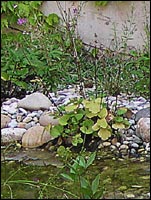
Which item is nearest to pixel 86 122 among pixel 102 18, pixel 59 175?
pixel 59 175

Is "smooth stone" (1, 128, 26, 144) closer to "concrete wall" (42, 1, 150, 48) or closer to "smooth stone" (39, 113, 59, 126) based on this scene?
"smooth stone" (39, 113, 59, 126)

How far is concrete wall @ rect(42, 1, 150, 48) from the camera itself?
570cm

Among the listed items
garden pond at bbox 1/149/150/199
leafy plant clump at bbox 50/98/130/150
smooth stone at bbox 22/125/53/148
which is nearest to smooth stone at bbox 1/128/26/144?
smooth stone at bbox 22/125/53/148

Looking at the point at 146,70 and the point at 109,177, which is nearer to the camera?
the point at 109,177

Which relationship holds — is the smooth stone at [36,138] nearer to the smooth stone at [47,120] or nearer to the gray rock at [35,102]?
the smooth stone at [47,120]

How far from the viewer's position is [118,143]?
353cm

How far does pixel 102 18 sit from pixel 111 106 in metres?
2.25

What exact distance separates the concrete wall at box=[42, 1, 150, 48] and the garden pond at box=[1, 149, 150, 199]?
99.9 inches

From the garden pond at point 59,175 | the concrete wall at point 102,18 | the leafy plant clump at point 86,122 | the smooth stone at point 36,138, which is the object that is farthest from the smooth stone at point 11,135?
the concrete wall at point 102,18

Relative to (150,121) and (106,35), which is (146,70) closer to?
(150,121)

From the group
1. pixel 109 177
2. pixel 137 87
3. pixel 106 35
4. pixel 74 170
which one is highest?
pixel 106 35

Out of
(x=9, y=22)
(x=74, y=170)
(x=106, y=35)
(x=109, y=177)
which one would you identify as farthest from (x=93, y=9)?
(x=74, y=170)

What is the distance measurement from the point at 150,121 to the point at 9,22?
9.24ft

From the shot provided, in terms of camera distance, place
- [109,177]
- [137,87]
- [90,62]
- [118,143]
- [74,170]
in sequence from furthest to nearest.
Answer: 1. [90,62]
2. [137,87]
3. [118,143]
4. [109,177]
5. [74,170]
